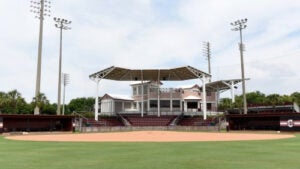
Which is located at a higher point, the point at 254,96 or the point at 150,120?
the point at 254,96

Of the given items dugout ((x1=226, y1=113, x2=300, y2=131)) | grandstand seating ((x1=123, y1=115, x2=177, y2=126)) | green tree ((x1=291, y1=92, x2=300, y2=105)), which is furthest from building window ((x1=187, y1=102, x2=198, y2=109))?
green tree ((x1=291, y1=92, x2=300, y2=105))

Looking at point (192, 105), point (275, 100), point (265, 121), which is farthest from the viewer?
point (275, 100)

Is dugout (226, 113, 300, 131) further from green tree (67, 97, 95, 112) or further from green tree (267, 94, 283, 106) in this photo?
green tree (67, 97, 95, 112)

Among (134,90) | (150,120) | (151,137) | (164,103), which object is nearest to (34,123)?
(150,120)

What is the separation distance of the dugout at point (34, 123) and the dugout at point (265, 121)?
1007 inches

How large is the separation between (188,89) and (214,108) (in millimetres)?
7387

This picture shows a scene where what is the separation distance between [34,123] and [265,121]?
115 ft

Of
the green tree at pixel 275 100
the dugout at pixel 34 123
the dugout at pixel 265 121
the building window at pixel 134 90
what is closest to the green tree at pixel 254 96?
the green tree at pixel 275 100

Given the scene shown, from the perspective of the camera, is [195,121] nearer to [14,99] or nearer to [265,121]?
[265,121]

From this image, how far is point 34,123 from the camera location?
47781 mm

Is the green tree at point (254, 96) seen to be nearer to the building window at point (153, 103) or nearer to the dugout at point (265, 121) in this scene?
the building window at point (153, 103)

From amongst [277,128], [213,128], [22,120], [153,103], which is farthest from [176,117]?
[22,120]

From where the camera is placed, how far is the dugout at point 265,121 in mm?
42438

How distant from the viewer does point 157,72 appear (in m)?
65.2
